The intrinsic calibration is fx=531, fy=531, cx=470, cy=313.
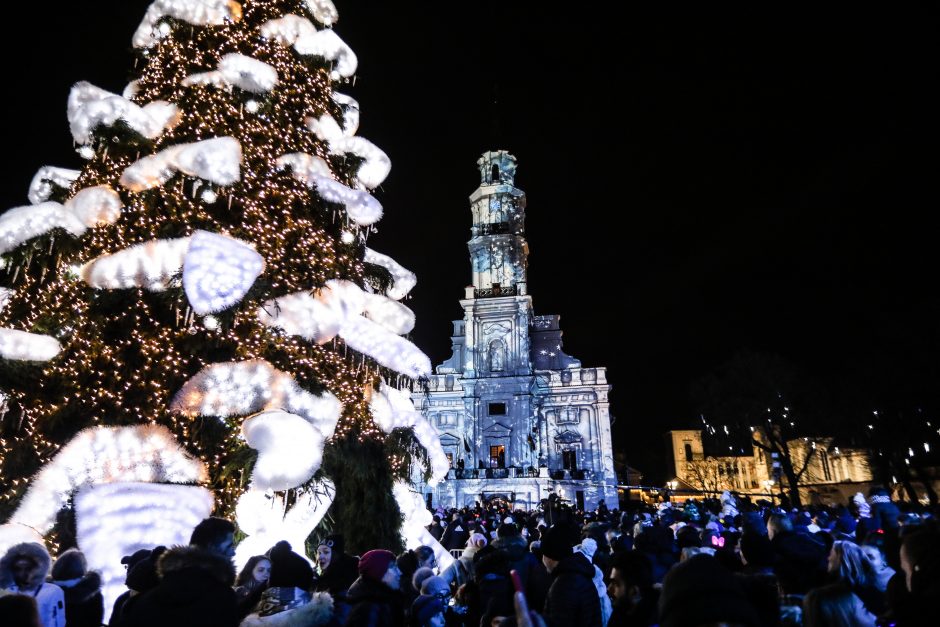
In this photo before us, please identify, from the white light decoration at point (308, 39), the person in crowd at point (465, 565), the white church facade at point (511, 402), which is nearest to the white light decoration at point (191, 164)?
the white light decoration at point (308, 39)

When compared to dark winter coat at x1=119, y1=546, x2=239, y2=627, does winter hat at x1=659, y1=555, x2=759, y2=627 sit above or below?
above

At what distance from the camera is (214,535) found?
12.9 ft

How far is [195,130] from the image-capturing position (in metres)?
8.03

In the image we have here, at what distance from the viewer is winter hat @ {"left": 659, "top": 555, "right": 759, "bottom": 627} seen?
6.19 ft

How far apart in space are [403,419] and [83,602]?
4663 mm

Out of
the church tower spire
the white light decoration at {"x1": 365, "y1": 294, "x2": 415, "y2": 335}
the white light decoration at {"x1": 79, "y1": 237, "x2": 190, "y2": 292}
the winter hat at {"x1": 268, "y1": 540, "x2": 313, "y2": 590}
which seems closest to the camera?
the winter hat at {"x1": 268, "y1": 540, "x2": 313, "y2": 590}

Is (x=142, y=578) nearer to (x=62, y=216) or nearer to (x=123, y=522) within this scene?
(x=123, y=522)

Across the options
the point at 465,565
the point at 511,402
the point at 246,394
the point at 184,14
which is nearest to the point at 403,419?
the point at 465,565

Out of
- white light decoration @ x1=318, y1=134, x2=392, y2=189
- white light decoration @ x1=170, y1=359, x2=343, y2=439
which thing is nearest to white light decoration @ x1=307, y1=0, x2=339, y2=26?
white light decoration @ x1=318, y1=134, x2=392, y2=189

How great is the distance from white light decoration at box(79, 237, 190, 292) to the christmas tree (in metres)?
0.03

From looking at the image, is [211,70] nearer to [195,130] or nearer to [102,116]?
[195,130]

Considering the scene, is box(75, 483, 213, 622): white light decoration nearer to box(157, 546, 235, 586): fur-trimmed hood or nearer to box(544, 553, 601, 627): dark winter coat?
box(157, 546, 235, 586): fur-trimmed hood

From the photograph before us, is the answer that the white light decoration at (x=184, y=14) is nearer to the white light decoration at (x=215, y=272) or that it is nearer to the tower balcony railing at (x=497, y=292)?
the white light decoration at (x=215, y=272)

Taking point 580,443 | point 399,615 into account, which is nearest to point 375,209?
point 399,615
